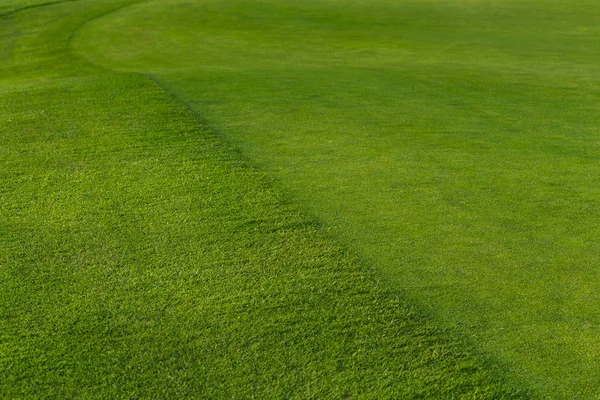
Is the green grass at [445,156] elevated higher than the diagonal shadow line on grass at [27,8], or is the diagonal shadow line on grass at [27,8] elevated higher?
the diagonal shadow line on grass at [27,8]

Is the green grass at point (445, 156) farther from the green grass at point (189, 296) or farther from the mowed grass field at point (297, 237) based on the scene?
the green grass at point (189, 296)

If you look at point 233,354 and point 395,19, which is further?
point 395,19

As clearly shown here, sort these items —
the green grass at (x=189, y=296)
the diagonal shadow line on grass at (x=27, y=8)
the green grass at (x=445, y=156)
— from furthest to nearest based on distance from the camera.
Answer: the diagonal shadow line on grass at (x=27, y=8) < the green grass at (x=445, y=156) < the green grass at (x=189, y=296)

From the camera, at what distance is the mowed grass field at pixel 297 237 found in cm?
406

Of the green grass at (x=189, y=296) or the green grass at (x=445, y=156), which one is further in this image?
the green grass at (x=445, y=156)

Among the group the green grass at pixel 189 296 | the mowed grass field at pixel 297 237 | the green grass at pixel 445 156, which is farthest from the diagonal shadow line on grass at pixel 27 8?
the green grass at pixel 189 296

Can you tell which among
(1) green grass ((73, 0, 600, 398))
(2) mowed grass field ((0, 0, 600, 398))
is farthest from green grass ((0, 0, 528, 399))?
(1) green grass ((73, 0, 600, 398))

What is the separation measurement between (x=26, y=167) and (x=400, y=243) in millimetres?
3856

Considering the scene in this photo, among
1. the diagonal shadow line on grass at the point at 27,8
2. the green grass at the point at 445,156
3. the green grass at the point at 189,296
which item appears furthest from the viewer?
the diagonal shadow line on grass at the point at 27,8

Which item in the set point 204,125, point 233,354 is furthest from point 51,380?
point 204,125

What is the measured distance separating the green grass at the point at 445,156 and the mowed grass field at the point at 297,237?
0.09 feet

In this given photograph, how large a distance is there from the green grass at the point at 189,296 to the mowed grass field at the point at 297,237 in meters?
0.02

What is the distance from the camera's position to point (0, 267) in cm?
514

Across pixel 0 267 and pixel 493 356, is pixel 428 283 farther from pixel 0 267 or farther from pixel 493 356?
pixel 0 267
